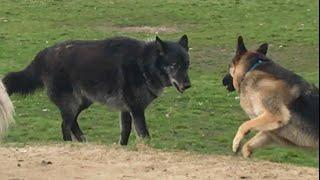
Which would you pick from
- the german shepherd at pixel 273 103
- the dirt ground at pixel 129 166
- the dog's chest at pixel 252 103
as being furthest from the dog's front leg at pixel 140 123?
the dog's chest at pixel 252 103

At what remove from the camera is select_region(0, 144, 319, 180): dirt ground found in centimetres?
831

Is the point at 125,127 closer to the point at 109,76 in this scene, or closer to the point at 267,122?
the point at 109,76

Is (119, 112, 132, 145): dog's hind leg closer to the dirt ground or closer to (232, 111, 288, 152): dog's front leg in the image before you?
the dirt ground

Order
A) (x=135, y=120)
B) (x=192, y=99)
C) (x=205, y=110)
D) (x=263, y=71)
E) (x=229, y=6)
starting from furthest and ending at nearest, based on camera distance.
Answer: (x=229, y=6) → (x=192, y=99) → (x=205, y=110) → (x=135, y=120) → (x=263, y=71)

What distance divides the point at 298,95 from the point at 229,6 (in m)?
24.2

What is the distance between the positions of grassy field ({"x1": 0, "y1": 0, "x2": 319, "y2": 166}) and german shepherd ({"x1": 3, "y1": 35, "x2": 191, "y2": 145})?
60cm

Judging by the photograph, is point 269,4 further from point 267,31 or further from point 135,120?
point 135,120

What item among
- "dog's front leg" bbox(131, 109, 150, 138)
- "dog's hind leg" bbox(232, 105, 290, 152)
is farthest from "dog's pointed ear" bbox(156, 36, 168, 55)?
"dog's hind leg" bbox(232, 105, 290, 152)

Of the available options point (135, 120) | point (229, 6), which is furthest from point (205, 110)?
point (229, 6)

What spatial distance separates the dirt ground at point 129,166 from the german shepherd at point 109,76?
1.86m

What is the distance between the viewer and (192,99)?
53.0 feet

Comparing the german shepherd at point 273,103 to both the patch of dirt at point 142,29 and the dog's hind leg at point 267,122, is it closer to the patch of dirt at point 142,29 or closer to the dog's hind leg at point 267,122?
the dog's hind leg at point 267,122

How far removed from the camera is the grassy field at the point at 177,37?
1320cm

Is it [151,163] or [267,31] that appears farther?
[267,31]
